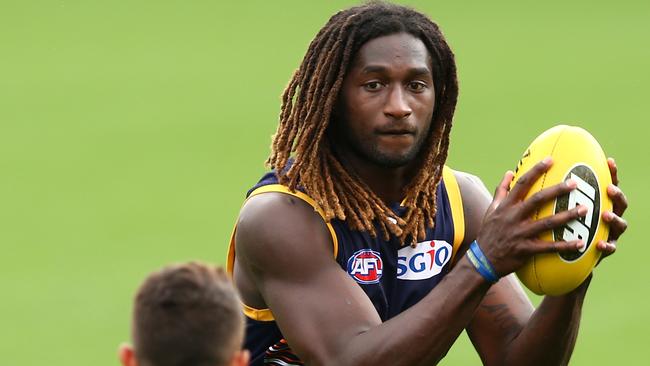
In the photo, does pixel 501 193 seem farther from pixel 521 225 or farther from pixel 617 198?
pixel 617 198

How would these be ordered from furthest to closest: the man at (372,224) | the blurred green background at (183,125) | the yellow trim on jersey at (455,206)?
1. the blurred green background at (183,125)
2. the yellow trim on jersey at (455,206)
3. the man at (372,224)

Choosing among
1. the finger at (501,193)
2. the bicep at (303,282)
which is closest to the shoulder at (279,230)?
the bicep at (303,282)

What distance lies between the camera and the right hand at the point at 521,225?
16.0ft

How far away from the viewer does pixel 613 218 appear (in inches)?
198

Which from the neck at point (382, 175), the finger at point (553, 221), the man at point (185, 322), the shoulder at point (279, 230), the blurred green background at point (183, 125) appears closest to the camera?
the man at point (185, 322)

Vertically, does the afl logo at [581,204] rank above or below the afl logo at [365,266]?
above

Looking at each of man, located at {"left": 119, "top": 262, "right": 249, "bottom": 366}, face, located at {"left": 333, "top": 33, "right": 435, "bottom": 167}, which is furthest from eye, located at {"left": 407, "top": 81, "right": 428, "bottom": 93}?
man, located at {"left": 119, "top": 262, "right": 249, "bottom": 366}

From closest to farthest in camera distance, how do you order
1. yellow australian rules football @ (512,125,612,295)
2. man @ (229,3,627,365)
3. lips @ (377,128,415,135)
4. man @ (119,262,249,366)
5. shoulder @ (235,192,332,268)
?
man @ (119,262,249,366) → yellow australian rules football @ (512,125,612,295) → man @ (229,3,627,365) → shoulder @ (235,192,332,268) → lips @ (377,128,415,135)

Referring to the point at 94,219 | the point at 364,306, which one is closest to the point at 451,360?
the point at 94,219

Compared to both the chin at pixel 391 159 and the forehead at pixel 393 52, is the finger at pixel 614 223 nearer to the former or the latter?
the chin at pixel 391 159

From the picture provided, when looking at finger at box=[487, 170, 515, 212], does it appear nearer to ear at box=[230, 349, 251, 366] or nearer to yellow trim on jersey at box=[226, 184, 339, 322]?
yellow trim on jersey at box=[226, 184, 339, 322]

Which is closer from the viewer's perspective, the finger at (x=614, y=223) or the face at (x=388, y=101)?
the finger at (x=614, y=223)

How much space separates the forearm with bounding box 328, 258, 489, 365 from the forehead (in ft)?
3.04

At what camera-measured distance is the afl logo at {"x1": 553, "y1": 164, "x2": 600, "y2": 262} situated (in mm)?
4934
